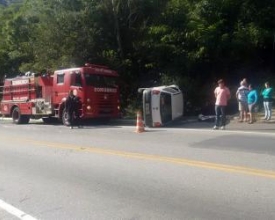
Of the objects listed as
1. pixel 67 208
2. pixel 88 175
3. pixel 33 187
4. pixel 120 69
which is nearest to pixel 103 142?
pixel 88 175

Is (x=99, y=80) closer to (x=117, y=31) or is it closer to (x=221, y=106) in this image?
(x=221, y=106)

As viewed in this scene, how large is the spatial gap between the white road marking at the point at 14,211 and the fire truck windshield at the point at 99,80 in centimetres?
1478

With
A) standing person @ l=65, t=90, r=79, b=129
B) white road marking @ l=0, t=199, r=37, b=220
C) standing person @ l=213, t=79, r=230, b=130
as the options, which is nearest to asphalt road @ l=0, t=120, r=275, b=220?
white road marking @ l=0, t=199, r=37, b=220

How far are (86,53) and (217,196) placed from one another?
22.8 metres

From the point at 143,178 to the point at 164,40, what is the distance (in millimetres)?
20078

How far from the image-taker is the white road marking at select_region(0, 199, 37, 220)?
21.8 ft

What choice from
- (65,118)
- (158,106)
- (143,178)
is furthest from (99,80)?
(143,178)

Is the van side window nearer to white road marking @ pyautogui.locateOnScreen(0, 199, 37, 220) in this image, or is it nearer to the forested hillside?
the forested hillside

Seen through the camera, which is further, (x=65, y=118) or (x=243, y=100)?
(x=65, y=118)

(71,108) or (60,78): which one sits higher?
(60,78)

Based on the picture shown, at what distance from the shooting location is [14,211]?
7.02 m

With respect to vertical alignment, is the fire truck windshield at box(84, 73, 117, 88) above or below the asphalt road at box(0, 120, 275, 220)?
above

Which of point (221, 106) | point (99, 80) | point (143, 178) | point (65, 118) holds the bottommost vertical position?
point (143, 178)

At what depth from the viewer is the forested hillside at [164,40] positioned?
1069 inches
